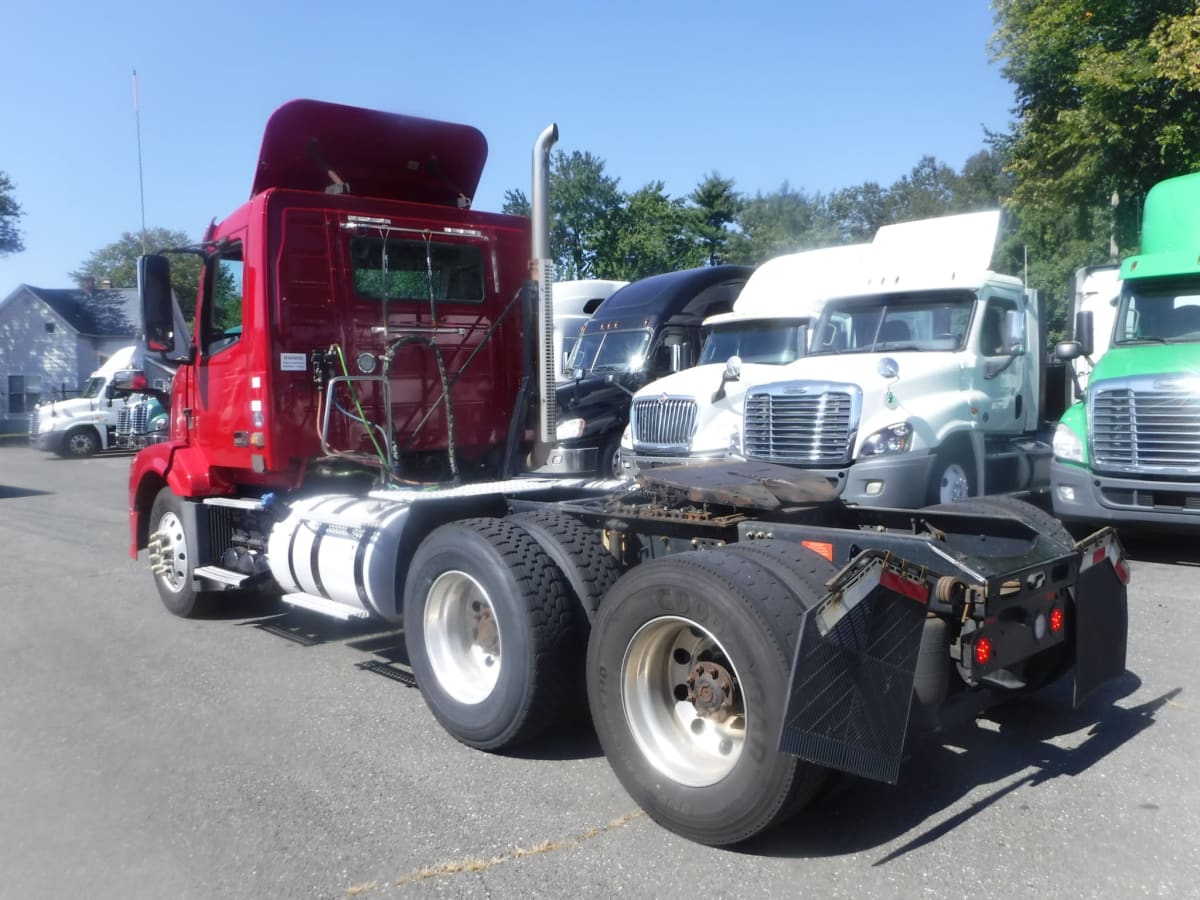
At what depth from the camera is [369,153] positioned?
722 cm

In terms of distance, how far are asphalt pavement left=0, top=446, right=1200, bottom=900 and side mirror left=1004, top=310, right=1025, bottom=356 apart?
14.0 feet

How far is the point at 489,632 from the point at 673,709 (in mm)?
1267

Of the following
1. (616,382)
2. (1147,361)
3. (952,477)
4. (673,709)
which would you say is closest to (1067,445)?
(1147,361)

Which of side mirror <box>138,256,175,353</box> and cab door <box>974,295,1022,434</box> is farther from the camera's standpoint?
cab door <box>974,295,1022,434</box>

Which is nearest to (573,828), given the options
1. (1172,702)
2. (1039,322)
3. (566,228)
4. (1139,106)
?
(1172,702)

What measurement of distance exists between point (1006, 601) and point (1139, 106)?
59.9ft

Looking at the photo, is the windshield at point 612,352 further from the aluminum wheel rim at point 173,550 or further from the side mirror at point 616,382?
the aluminum wheel rim at point 173,550

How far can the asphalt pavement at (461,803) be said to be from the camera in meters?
3.59

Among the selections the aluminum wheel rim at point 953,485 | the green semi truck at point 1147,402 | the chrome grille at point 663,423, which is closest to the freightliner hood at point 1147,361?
the green semi truck at point 1147,402

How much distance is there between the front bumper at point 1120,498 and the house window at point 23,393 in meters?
51.1

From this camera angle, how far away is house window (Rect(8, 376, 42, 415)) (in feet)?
165

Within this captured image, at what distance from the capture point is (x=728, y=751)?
13.0 feet

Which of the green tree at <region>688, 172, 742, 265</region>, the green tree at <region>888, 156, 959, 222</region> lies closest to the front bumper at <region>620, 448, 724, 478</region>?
the green tree at <region>688, 172, 742, 265</region>

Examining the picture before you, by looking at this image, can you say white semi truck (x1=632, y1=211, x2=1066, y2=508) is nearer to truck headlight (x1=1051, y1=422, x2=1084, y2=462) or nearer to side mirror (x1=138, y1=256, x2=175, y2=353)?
truck headlight (x1=1051, y1=422, x2=1084, y2=462)
